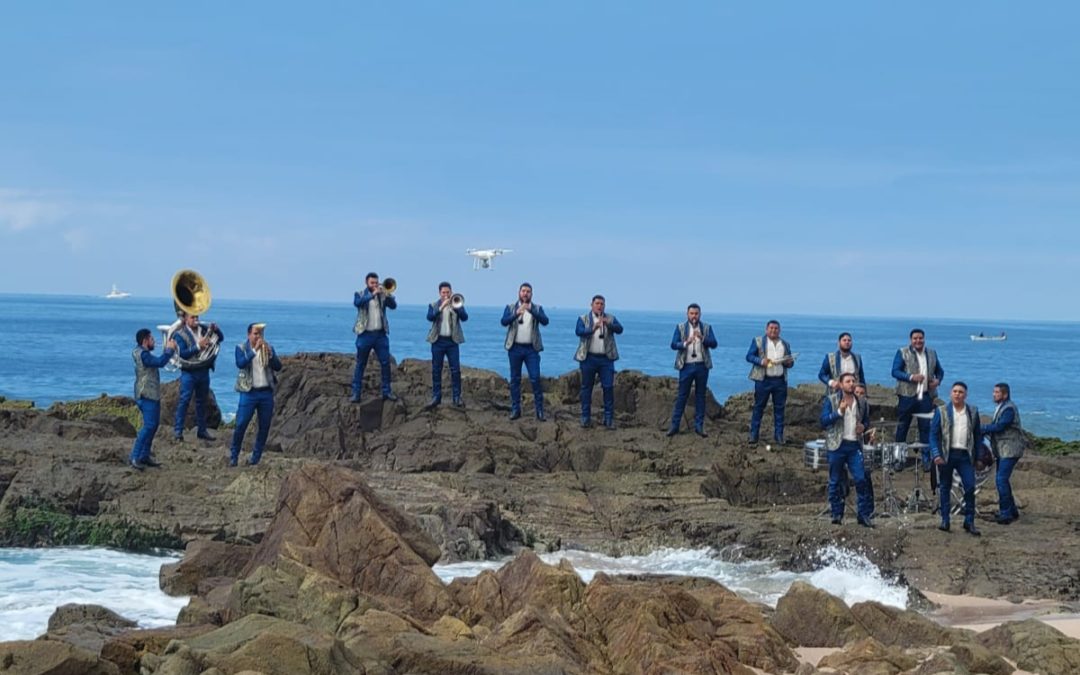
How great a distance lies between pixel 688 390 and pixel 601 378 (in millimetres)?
1360

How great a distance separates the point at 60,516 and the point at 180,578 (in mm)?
3440

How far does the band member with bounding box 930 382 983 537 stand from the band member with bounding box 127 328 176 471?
31.6ft

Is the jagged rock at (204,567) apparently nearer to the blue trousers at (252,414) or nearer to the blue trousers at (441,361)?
the blue trousers at (252,414)

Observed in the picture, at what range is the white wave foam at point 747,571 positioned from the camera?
1455 centimetres

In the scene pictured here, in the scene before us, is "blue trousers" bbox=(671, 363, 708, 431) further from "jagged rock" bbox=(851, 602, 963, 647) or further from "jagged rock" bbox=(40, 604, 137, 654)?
"jagged rock" bbox=(40, 604, 137, 654)

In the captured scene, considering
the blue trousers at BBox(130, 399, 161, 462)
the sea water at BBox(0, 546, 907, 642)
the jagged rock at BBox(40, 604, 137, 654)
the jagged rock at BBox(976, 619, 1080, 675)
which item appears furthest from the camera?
the blue trousers at BBox(130, 399, 161, 462)

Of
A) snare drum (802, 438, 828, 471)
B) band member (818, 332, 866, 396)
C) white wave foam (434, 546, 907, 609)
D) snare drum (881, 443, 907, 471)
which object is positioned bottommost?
white wave foam (434, 546, 907, 609)

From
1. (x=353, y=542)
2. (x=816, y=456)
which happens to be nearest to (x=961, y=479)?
(x=816, y=456)

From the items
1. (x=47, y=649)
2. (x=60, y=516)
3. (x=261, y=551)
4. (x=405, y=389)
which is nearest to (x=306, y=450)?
(x=405, y=389)

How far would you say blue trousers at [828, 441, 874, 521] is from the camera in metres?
16.2

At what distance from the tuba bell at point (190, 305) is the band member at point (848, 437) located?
8480 mm

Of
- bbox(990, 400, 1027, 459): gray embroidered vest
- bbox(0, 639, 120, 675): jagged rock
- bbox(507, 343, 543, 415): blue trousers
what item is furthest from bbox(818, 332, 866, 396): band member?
bbox(0, 639, 120, 675): jagged rock

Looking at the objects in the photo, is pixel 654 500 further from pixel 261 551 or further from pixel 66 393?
pixel 66 393

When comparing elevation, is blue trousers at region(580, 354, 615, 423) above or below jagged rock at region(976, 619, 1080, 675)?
above
